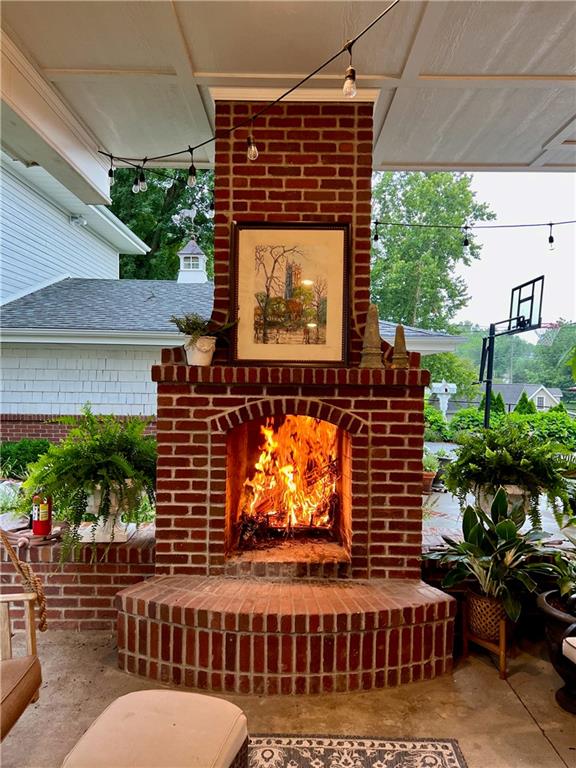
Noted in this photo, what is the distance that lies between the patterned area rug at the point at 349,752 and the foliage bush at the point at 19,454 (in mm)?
4587

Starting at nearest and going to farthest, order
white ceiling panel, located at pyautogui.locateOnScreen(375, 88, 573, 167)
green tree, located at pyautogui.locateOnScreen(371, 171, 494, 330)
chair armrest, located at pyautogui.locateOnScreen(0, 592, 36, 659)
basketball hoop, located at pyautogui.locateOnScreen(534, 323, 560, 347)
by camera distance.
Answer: chair armrest, located at pyautogui.locateOnScreen(0, 592, 36, 659), white ceiling panel, located at pyautogui.locateOnScreen(375, 88, 573, 167), green tree, located at pyautogui.locateOnScreen(371, 171, 494, 330), basketball hoop, located at pyautogui.locateOnScreen(534, 323, 560, 347)

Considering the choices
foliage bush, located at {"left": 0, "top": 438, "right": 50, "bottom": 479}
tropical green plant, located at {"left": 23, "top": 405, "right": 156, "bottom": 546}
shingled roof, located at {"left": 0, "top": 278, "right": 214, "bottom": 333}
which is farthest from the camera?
shingled roof, located at {"left": 0, "top": 278, "right": 214, "bottom": 333}

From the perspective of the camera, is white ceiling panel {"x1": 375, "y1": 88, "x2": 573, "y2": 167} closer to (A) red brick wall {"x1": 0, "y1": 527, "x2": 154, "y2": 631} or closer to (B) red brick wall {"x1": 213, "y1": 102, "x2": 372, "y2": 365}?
(B) red brick wall {"x1": 213, "y1": 102, "x2": 372, "y2": 365}

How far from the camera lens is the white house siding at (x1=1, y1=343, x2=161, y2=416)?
6406 mm

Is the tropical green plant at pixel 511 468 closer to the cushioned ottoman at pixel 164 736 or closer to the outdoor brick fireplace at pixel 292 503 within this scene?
the outdoor brick fireplace at pixel 292 503

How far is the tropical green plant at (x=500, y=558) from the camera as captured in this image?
2520 mm

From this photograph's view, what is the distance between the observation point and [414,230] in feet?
55.2

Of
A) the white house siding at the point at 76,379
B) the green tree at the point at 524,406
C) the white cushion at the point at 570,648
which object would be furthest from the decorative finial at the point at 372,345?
the green tree at the point at 524,406

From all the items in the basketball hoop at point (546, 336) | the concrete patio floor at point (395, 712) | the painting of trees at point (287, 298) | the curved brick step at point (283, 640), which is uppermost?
the basketball hoop at point (546, 336)

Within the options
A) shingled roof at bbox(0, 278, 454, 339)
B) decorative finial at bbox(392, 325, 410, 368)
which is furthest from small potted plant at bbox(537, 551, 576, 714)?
shingled roof at bbox(0, 278, 454, 339)

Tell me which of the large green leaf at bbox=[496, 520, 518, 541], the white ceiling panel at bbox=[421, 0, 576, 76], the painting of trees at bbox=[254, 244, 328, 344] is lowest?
the large green leaf at bbox=[496, 520, 518, 541]

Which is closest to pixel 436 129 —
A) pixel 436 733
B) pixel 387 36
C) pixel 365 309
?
pixel 387 36

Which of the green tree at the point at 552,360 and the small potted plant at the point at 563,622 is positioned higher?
the green tree at the point at 552,360

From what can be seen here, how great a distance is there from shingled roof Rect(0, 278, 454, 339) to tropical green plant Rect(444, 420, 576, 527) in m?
2.40
